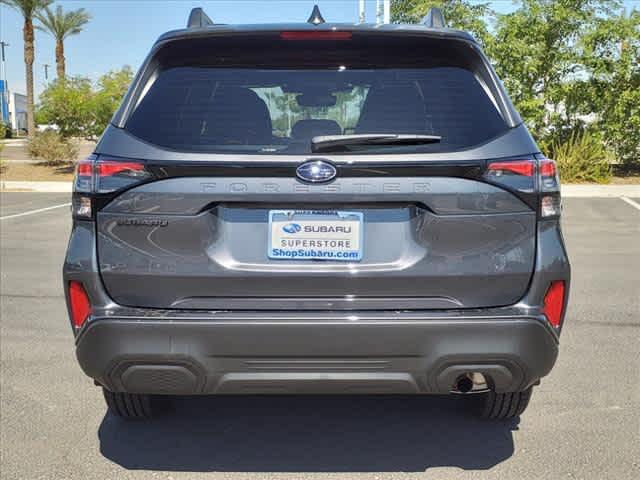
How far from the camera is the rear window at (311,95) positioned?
9.17ft

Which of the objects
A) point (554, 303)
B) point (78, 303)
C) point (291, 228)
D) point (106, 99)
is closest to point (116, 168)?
point (78, 303)

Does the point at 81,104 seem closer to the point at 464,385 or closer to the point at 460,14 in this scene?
the point at 460,14

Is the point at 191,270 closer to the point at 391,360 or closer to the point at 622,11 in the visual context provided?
the point at 391,360

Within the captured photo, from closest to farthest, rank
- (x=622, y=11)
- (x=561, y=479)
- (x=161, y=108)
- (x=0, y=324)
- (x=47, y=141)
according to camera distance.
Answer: (x=161, y=108), (x=561, y=479), (x=0, y=324), (x=622, y=11), (x=47, y=141)

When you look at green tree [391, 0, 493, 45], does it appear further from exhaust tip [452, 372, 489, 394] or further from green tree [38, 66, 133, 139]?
exhaust tip [452, 372, 489, 394]

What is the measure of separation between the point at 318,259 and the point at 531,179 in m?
0.84

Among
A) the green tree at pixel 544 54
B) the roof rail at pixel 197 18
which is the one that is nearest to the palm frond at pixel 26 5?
the green tree at pixel 544 54

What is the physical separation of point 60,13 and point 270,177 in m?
39.8

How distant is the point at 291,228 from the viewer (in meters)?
2.68

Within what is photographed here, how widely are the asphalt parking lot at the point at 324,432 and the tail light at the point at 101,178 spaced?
1.21 m

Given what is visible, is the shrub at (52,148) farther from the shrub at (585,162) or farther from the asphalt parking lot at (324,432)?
the asphalt parking lot at (324,432)

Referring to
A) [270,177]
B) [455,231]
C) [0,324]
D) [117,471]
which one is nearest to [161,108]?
[270,177]

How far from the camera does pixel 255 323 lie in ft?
8.68

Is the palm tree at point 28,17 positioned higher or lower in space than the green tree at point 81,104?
higher
